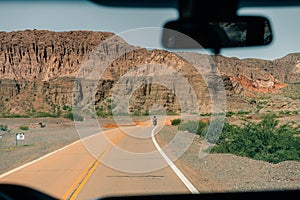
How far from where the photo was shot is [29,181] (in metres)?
14.1

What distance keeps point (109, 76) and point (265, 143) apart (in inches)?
3366

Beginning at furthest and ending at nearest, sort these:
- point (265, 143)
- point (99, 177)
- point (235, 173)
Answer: point (265, 143) < point (235, 173) < point (99, 177)

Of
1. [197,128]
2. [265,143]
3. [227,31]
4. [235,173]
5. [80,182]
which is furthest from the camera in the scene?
[197,128]

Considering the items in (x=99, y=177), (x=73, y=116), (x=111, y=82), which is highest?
(x=99, y=177)

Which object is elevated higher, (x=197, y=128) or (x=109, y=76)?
(x=197, y=128)

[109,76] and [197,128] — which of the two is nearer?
[197,128]

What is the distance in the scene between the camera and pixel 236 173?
623 inches

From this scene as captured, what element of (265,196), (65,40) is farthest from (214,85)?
(265,196)

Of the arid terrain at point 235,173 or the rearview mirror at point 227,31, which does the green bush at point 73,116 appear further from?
the rearview mirror at point 227,31

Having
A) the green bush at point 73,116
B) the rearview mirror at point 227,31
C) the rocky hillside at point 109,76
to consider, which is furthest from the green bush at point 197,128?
the green bush at point 73,116

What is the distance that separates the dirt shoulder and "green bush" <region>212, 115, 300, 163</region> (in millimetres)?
760

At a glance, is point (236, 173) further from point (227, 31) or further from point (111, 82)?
point (111, 82)

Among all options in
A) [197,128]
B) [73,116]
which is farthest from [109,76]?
[197,128]

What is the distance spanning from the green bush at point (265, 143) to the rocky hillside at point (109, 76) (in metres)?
49.5
